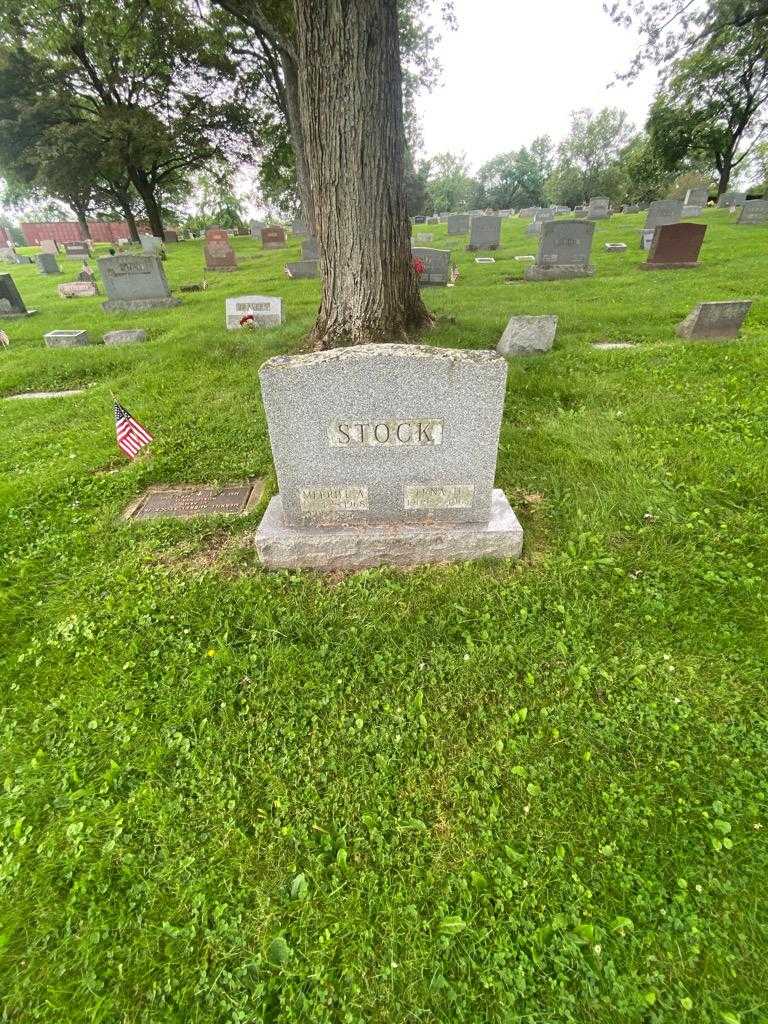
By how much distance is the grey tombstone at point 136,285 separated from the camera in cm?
1112

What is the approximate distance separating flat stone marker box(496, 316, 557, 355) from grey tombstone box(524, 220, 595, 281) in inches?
270

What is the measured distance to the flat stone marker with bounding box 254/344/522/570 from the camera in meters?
2.66

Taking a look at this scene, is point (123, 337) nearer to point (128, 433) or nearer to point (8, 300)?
point (8, 300)

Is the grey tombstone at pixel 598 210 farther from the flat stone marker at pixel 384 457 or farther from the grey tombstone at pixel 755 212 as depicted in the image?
the flat stone marker at pixel 384 457

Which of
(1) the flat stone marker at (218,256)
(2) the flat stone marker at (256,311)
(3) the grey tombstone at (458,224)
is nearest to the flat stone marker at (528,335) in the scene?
(2) the flat stone marker at (256,311)

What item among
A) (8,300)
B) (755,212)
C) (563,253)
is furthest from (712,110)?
(8,300)

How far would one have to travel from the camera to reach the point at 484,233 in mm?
17703

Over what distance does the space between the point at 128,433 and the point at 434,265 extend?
33.7ft

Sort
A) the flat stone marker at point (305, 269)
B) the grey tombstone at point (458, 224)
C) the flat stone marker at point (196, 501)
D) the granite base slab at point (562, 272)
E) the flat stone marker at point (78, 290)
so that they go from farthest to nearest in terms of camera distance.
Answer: the grey tombstone at point (458, 224)
the flat stone marker at point (305, 269)
the flat stone marker at point (78, 290)
the granite base slab at point (562, 272)
the flat stone marker at point (196, 501)

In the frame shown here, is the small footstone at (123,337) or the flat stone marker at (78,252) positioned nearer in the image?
the small footstone at (123,337)

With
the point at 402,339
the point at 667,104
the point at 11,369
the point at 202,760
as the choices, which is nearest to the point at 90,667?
the point at 202,760

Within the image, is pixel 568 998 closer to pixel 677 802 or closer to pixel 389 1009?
pixel 389 1009

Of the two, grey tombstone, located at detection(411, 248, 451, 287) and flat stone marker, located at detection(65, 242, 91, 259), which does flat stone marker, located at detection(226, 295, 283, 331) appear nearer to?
grey tombstone, located at detection(411, 248, 451, 287)

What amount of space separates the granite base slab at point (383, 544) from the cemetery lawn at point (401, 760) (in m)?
0.13
